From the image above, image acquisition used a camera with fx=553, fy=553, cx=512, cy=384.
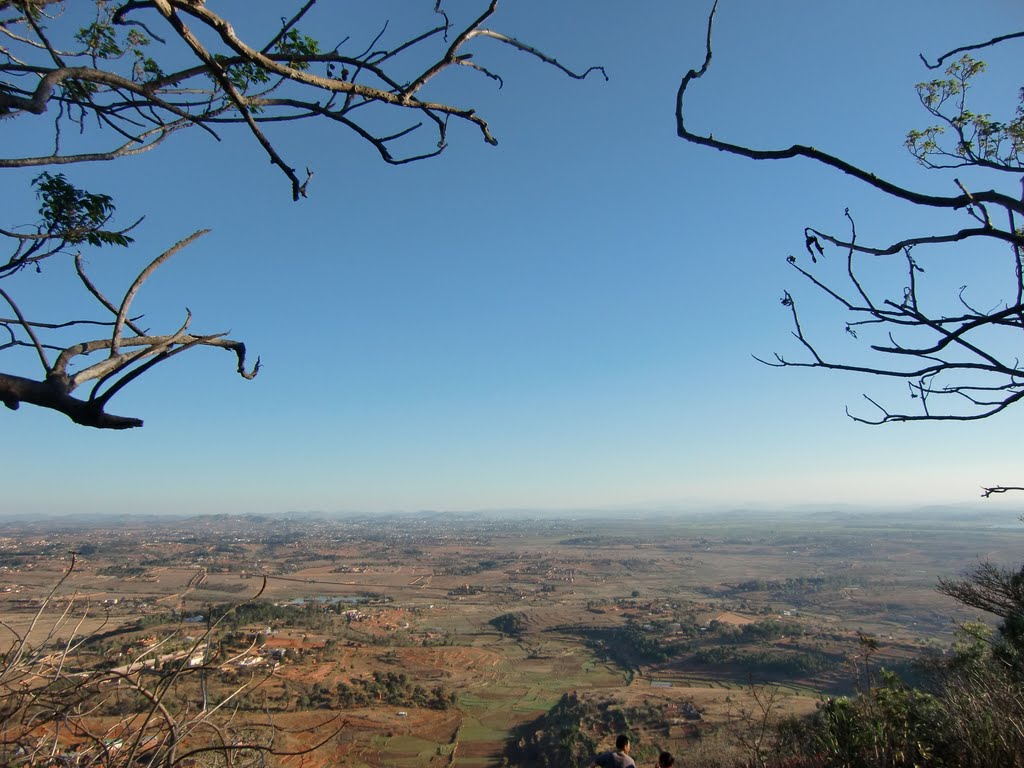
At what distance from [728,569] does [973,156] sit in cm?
7125

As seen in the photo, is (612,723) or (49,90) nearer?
(49,90)

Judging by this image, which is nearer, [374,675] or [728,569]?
[374,675]

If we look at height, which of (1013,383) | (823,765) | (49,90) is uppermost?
(49,90)

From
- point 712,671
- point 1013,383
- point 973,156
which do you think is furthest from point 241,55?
point 712,671

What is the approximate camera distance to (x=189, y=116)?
76.7 inches

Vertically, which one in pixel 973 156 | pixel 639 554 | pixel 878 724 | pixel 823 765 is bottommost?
pixel 639 554

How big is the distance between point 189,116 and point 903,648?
3470cm

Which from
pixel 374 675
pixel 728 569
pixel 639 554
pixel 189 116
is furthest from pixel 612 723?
pixel 639 554

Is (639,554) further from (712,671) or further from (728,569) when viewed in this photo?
(712,671)

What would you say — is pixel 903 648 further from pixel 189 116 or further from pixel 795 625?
pixel 189 116

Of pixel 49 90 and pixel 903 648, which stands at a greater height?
pixel 49 90

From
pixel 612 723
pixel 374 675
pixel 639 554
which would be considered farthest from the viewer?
pixel 639 554

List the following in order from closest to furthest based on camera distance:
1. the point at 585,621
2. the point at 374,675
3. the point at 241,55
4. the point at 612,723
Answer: the point at 241,55 → the point at 612,723 → the point at 374,675 → the point at 585,621

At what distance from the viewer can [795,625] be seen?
3206cm
